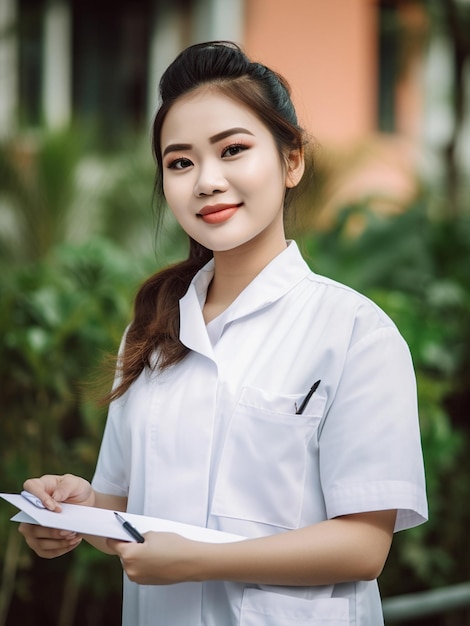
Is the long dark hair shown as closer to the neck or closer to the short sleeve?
the neck

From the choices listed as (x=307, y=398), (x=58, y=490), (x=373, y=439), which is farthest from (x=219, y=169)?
(x=58, y=490)

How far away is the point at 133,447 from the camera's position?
174 centimetres

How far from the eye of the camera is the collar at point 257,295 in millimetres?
1711

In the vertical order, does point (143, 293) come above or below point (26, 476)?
above

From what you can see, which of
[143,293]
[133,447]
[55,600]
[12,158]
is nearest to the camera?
[133,447]

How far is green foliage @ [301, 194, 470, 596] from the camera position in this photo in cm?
337

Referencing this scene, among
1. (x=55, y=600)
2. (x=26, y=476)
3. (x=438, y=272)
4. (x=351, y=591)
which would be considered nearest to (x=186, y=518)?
(x=351, y=591)

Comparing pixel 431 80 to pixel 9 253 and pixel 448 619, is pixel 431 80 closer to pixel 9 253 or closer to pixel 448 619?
pixel 9 253

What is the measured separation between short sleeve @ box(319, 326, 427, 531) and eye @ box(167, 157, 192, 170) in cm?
43

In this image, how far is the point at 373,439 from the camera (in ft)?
5.05

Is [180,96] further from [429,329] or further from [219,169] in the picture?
[429,329]

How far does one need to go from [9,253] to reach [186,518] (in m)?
3.82

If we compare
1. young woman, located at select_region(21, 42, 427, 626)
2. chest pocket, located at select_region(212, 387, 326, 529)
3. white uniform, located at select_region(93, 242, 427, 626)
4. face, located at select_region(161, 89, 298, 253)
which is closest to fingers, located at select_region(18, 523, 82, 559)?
young woman, located at select_region(21, 42, 427, 626)

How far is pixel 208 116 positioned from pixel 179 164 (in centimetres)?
10
